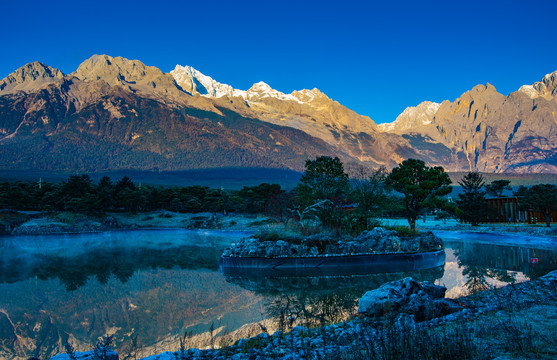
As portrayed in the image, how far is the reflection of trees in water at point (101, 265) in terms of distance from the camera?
19641 mm

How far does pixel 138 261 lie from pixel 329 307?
17.5 meters

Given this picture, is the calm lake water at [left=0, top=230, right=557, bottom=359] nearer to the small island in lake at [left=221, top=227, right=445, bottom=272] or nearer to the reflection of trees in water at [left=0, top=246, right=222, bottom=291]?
the reflection of trees in water at [left=0, top=246, right=222, bottom=291]

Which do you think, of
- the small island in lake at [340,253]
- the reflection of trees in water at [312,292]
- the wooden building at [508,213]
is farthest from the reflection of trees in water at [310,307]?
the wooden building at [508,213]

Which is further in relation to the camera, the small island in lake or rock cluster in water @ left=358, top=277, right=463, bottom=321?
the small island in lake

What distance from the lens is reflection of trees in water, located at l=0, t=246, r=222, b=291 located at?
1964 cm

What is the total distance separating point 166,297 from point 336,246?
10.4 meters

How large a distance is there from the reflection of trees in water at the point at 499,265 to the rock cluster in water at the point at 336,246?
2.99m

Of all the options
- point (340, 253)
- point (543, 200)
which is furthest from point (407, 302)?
point (543, 200)

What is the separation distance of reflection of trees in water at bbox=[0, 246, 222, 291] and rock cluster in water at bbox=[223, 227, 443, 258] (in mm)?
3030

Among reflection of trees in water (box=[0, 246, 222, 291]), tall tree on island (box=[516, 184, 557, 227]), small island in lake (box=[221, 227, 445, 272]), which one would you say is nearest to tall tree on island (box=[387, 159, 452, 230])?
small island in lake (box=[221, 227, 445, 272])

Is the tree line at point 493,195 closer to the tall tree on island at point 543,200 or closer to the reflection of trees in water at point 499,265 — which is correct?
the tall tree on island at point 543,200

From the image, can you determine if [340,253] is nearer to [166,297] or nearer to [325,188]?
[325,188]

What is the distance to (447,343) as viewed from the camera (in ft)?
18.5

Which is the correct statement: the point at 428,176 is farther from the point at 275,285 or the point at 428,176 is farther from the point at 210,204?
the point at 210,204
